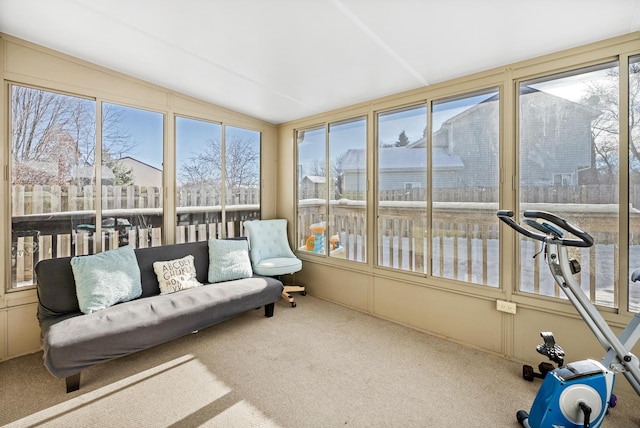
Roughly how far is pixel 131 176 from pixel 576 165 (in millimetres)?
4007

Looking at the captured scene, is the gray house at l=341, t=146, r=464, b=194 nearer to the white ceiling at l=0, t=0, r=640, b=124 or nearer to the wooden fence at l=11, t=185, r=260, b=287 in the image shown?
the white ceiling at l=0, t=0, r=640, b=124

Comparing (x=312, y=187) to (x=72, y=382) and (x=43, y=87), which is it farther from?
(x=72, y=382)

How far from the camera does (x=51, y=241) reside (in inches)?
105

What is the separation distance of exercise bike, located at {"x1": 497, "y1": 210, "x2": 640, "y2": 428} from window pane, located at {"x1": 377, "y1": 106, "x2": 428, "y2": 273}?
1387 mm

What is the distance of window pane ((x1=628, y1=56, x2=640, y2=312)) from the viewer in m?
2.03

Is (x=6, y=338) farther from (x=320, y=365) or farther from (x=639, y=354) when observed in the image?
(x=639, y=354)

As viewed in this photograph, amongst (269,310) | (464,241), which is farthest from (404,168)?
(269,310)

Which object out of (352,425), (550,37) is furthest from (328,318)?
(550,37)

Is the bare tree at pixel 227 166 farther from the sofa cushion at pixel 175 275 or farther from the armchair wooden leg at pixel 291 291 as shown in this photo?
the armchair wooden leg at pixel 291 291

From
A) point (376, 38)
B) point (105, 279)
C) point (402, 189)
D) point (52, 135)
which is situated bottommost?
point (105, 279)

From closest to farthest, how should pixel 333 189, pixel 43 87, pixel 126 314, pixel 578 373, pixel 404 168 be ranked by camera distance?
1. pixel 578 373
2. pixel 126 314
3. pixel 43 87
4. pixel 404 168
5. pixel 333 189

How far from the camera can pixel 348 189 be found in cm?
375

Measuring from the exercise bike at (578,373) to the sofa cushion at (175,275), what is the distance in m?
2.85

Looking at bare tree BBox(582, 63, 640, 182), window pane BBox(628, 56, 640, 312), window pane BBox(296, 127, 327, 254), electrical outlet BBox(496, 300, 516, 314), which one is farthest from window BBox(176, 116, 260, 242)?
window pane BBox(628, 56, 640, 312)
